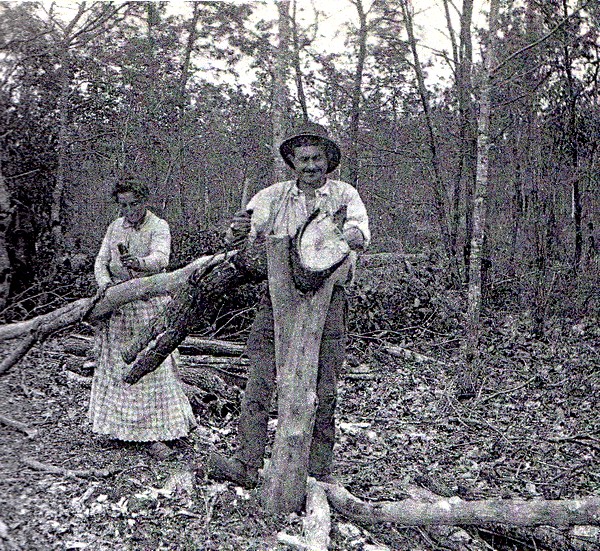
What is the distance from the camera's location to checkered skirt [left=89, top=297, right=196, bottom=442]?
405 centimetres

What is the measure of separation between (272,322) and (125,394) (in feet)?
4.01

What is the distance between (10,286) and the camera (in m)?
3.29

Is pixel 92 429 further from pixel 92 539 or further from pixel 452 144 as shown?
pixel 452 144

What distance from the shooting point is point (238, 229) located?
3271 mm

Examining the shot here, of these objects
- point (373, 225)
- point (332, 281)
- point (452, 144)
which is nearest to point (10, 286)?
point (332, 281)

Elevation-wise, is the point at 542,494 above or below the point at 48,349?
below

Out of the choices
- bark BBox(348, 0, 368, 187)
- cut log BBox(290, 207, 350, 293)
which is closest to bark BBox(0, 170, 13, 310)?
cut log BBox(290, 207, 350, 293)

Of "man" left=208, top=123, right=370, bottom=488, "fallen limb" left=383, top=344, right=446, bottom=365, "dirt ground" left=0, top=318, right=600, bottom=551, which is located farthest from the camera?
"fallen limb" left=383, top=344, right=446, bottom=365

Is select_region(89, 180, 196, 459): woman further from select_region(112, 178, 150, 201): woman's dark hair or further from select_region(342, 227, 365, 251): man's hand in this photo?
select_region(342, 227, 365, 251): man's hand

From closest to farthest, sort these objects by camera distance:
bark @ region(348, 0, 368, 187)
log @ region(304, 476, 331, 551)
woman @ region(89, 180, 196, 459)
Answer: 1. log @ region(304, 476, 331, 551)
2. woman @ region(89, 180, 196, 459)
3. bark @ region(348, 0, 368, 187)

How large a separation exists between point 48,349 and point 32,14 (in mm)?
2912

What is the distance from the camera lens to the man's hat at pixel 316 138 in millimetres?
3435

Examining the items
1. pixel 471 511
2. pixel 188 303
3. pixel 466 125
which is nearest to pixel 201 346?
pixel 188 303

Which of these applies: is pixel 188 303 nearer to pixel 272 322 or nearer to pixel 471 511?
pixel 272 322
